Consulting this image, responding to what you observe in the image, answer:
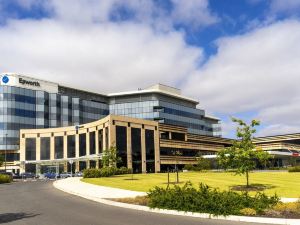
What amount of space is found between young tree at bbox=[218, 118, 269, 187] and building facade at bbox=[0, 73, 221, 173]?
7775cm

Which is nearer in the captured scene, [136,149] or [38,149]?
[136,149]

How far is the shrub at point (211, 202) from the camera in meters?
17.3

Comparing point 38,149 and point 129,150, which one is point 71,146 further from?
point 129,150

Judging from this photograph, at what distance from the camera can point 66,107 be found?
114375 millimetres

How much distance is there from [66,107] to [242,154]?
289 feet

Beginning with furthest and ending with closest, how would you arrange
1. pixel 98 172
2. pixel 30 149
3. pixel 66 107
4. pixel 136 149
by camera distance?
pixel 66 107, pixel 30 149, pixel 136 149, pixel 98 172

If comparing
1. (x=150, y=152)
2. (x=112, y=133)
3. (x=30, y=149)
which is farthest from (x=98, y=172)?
(x=30, y=149)

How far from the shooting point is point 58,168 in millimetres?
97375

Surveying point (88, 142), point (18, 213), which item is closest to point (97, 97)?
point (88, 142)

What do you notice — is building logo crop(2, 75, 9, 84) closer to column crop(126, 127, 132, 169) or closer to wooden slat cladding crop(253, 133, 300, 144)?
column crop(126, 127, 132, 169)

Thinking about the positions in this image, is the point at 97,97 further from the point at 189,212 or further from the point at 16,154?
the point at 189,212

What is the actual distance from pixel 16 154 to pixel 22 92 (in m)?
15.8

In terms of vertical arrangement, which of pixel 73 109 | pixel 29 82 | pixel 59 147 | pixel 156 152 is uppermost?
pixel 29 82

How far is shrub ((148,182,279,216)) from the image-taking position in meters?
17.3
